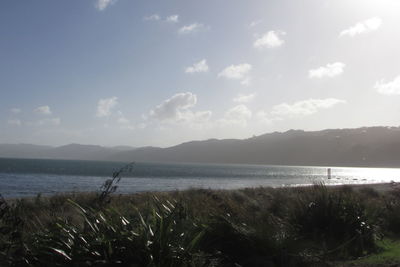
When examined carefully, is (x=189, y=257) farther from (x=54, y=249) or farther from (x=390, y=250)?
(x=390, y=250)

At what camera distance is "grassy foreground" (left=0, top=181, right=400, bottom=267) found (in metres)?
5.18

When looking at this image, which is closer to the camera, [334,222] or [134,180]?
[334,222]

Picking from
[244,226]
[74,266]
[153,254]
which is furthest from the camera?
[244,226]

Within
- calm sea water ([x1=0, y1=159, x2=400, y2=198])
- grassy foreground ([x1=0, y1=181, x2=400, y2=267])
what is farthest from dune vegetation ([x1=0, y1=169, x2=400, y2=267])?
calm sea water ([x1=0, y1=159, x2=400, y2=198])

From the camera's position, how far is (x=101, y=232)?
5.53 m

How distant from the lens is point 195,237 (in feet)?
19.3

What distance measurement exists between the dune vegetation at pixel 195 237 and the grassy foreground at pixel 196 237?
0.04 feet

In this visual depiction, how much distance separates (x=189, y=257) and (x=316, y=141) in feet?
641

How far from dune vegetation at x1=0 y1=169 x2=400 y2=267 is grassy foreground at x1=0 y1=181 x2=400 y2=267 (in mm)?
12

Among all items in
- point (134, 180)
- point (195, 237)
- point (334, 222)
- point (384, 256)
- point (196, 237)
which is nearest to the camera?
point (196, 237)

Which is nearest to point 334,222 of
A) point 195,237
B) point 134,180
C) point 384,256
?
point 384,256

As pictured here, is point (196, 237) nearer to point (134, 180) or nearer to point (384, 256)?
point (384, 256)

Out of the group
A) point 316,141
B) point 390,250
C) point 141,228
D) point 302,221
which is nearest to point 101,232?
point 141,228

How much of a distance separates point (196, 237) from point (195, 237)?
137 millimetres
